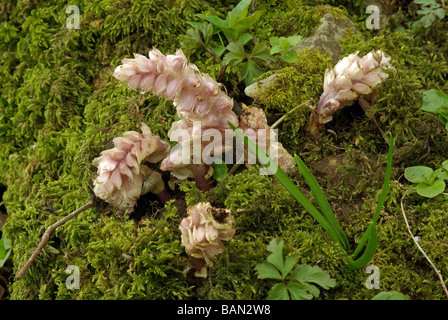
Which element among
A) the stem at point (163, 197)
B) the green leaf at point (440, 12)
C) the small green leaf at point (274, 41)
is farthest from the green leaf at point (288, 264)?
the green leaf at point (440, 12)

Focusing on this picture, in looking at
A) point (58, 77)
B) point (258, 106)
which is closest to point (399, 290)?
point (258, 106)

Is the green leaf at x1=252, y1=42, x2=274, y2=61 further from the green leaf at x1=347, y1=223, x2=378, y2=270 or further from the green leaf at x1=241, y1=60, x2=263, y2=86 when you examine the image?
the green leaf at x1=347, y1=223, x2=378, y2=270

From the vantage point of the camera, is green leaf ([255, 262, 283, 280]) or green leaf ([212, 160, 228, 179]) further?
green leaf ([212, 160, 228, 179])

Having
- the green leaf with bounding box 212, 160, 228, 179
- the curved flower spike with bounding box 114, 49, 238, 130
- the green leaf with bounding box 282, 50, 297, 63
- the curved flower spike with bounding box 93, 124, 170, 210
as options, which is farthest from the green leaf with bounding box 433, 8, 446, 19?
the curved flower spike with bounding box 93, 124, 170, 210

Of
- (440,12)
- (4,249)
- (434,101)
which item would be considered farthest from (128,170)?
(440,12)

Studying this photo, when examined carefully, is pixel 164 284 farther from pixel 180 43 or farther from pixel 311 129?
pixel 180 43

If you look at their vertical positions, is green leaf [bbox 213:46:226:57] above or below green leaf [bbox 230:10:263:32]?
below

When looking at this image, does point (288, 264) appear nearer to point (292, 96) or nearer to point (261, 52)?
point (292, 96)
